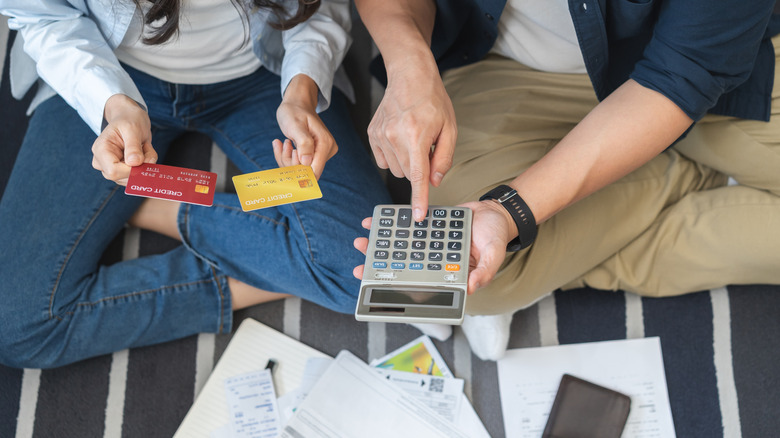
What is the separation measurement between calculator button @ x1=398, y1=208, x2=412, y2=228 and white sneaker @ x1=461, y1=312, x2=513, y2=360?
0.33 metres

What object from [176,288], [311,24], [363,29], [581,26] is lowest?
[176,288]

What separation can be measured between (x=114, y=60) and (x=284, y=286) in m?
0.44

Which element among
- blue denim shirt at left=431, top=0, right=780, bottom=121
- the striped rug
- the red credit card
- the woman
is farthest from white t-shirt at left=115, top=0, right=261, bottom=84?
the striped rug

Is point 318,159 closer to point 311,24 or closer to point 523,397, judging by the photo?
point 311,24

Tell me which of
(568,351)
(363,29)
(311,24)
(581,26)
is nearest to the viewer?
(581,26)

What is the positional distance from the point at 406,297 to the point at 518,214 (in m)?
0.18

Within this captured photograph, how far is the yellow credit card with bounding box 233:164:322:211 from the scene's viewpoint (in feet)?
2.78

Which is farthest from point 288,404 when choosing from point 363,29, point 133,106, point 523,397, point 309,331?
point 363,29

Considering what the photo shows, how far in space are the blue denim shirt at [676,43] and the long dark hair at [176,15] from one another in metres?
0.20

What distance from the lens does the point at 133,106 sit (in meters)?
0.89

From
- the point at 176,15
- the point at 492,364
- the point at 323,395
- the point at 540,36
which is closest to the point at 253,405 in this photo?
the point at 323,395

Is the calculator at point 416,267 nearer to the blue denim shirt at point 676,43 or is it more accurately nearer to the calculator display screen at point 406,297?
the calculator display screen at point 406,297

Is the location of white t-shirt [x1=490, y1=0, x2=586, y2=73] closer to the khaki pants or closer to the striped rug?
the khaki pants

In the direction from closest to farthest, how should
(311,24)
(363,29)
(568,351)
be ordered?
1. (311,24)
2. (568,351)
3. (363,29)
